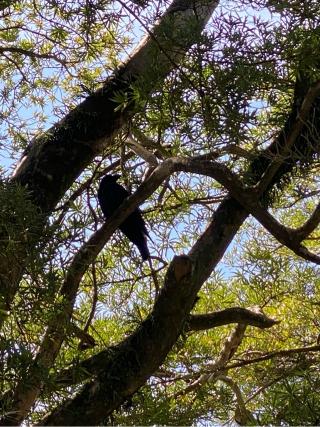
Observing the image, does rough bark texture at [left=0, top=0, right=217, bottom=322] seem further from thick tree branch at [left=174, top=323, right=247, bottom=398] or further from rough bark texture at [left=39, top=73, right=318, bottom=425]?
thick tree branch at [left=174, top=323, right=247, bottom=398]

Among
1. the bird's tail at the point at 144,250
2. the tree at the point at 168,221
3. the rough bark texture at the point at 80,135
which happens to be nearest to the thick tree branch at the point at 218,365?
the tree at the point at 168,221

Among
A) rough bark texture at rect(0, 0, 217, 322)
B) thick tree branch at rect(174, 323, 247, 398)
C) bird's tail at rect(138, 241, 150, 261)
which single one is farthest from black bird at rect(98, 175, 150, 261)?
thick tree branch at rect(174, 323, 247, 398)

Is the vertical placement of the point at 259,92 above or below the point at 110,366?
above

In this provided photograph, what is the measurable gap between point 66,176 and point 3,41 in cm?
75

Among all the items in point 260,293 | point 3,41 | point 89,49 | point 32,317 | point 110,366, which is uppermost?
point 3,41

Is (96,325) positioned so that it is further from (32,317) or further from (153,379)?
(32,317)

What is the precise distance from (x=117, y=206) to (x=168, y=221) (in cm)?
16

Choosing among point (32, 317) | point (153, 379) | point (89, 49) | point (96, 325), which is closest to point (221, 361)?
point (153, 379)

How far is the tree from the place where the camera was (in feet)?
3.81

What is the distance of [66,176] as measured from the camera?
1.71 metres

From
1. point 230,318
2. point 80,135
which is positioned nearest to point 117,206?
point 80,135

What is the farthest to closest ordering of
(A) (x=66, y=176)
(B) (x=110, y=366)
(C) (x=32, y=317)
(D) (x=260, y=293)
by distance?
(D) (x=260, y=293) < (A) (x=66, y=176) < (B) (x=110, y=366) < (C) (x=32, y=317)

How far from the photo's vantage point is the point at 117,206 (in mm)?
1918

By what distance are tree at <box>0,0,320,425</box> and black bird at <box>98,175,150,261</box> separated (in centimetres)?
3
